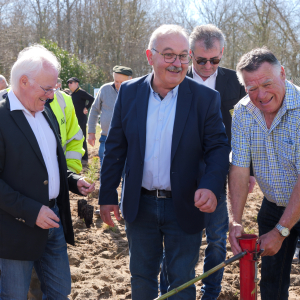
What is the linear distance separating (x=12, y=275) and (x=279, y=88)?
2046mm

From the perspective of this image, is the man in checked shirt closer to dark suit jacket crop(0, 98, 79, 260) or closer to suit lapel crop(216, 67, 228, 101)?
suit lapel crop(216, 67, 228, 101)

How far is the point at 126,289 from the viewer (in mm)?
3535

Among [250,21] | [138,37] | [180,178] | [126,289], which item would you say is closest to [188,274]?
[180,178]

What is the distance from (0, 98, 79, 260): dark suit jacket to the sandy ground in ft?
4.21

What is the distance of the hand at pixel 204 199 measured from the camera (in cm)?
222

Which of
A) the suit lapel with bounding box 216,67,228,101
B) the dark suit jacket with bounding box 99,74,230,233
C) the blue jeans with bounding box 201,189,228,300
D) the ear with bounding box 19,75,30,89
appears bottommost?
the blue jeans with bounding box 201,189,228,300

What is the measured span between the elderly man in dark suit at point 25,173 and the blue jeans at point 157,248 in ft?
1.94

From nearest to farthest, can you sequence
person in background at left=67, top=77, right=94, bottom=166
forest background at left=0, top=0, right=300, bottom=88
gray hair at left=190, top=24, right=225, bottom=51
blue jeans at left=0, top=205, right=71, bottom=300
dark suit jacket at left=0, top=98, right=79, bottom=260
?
1. dark suit jacket at left=0, top=98, right=79, bottom=260
2. blue jeans at left=0, top=205, right=71, bottom=300
3. gray hair at left=190, top=24, right=225, bottom=51
4. person in background at left=67, top=77, right=94, bottom=166
5. forest background at left=0, top=0, right=300, bottom=88

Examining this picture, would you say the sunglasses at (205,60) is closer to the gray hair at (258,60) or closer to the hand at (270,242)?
the gray hair at (258,60)

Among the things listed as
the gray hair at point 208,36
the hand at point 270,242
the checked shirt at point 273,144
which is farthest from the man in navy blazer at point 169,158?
the gray hair at point 208,36

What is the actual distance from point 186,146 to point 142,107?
0.41m

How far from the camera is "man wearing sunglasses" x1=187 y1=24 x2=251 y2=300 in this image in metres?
3.14

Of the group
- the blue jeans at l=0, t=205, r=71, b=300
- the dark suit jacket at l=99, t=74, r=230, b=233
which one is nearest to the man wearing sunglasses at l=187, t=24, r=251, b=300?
the dark suit jacket at l=99, t=74, r=230, b=233

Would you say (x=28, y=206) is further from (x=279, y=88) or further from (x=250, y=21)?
(x=250, y=21)
